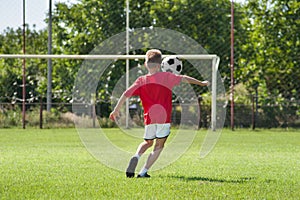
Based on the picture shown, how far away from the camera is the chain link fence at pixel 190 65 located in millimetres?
20109

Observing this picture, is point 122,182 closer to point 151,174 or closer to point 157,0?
point 151,174

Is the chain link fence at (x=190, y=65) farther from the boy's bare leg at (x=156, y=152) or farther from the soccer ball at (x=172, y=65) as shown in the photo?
the boy's bare leg at (x=156, y=152)

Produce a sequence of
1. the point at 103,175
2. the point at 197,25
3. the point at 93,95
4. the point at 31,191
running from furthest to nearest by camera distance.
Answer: the point at 197,25
the point at 93,95
the point at 103,175
the point at 31,191

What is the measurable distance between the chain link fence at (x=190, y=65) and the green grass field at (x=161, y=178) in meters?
9.59

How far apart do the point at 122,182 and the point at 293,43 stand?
52.8ft

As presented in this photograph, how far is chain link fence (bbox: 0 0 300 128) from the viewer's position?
2011 centimetres

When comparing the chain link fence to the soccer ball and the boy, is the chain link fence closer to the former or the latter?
the soccer ball

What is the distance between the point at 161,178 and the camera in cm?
654

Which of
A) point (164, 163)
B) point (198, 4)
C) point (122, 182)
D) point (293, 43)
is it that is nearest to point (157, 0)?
point (198, 4)

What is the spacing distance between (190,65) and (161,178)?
53.2 feet

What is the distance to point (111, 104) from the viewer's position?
20297 millimetres

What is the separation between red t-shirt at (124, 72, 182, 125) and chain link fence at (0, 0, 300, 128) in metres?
12.1

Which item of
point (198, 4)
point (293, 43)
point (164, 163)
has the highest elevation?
point (198, 4)

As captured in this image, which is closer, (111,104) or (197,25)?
(111,104)
